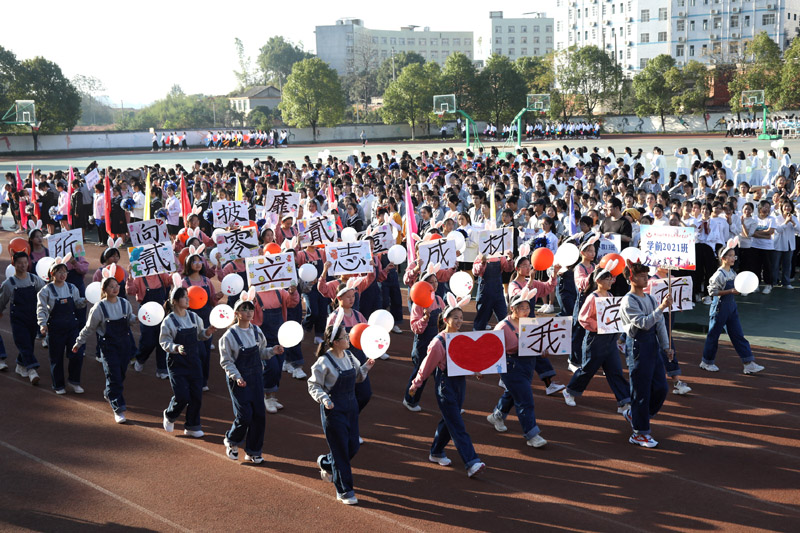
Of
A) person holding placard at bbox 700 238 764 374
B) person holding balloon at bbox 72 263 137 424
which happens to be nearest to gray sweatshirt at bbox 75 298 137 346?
person holding balloon at bbox 72 263 137 424

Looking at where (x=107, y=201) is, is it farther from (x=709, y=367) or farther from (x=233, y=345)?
(x=709, y=367)

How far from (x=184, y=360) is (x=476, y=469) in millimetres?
3276

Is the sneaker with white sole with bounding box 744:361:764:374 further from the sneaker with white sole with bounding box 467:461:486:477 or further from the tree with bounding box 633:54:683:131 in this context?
the tree with bounding box 633:54:683:131

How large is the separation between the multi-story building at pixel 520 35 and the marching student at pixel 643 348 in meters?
137

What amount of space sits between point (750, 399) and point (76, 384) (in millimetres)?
8262

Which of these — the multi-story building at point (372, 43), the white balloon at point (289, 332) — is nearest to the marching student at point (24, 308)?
the white balloon at point (289, 332)

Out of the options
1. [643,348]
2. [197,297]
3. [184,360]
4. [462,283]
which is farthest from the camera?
[197,297]

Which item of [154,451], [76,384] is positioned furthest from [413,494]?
[76,384]

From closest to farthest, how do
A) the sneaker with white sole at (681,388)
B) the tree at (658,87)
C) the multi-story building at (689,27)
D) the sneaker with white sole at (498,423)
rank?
the sneaker with white sole at (498,423), the sneaker with white sole at (681,388), the tree at (658,87), the multi-story building at (689,27)

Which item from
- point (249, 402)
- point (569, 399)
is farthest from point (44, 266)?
point (569, 399)

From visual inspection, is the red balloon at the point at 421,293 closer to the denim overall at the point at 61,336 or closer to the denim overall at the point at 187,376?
the denim overall at the point at 187,376

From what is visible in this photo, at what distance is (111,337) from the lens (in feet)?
29.6

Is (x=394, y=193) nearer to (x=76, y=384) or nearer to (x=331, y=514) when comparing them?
(x=76, y=384)

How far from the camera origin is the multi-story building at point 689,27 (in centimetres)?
9131
